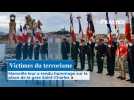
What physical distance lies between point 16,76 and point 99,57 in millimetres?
1261

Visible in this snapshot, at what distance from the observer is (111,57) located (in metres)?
4.22

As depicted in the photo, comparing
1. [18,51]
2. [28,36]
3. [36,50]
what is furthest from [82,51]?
[18,51]

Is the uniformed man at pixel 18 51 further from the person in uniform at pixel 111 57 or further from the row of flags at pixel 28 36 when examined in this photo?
the person in uniform at pixel 111 57

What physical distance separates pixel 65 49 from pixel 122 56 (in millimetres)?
851

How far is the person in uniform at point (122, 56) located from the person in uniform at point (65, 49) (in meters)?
0.76

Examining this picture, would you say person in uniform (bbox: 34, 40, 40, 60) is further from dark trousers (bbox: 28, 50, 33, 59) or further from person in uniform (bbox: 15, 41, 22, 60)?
person in uniform (bbox: 15, 41, 22, 60)

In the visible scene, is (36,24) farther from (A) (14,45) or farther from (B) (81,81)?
(B) (81,81)

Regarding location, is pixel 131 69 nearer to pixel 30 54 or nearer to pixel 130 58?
pixel 130 58

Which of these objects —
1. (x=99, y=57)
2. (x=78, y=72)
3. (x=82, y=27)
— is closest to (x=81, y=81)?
(x=78, y=72)

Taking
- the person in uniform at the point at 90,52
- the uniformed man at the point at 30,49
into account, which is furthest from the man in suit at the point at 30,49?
the person in uniform at the point at 90,52

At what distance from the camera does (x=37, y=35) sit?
4.20m

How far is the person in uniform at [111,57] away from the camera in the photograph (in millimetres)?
4199

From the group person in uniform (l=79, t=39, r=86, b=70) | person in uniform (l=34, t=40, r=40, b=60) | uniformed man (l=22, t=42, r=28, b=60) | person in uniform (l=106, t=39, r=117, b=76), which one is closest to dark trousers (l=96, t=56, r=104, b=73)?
person in uniform (l=106, t=39, r=117, b=76)

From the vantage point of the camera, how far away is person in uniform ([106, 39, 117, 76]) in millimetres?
4199
